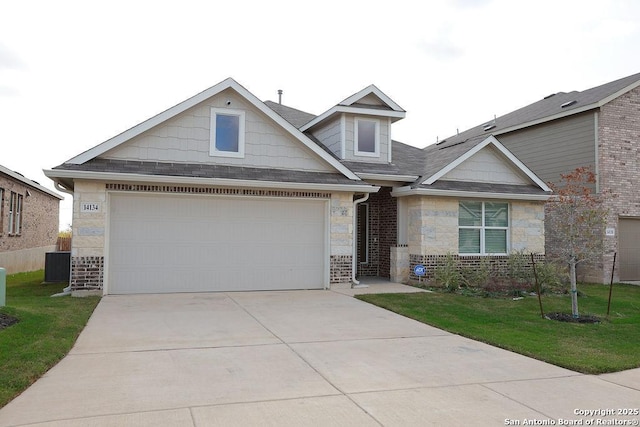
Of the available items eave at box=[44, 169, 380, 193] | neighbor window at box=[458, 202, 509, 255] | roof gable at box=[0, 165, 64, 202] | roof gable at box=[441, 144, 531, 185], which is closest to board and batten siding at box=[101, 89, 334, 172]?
eave at box=[44, 169, 380, 193]

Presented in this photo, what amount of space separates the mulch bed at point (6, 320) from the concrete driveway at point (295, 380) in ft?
3.63

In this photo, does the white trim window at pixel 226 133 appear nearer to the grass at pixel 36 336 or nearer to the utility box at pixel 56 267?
the grass at pixel 36 336

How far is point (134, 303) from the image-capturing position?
11.0 m

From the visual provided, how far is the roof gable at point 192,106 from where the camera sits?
A: 12047mm

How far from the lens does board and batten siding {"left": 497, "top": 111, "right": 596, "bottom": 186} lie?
18203mm

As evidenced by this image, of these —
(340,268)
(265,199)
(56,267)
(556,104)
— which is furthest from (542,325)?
(556,104)

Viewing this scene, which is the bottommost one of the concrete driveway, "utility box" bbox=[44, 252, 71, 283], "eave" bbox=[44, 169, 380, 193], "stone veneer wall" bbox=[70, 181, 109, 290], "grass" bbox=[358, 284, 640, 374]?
the concrete driveway

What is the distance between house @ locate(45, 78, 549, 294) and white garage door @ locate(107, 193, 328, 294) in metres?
0.03

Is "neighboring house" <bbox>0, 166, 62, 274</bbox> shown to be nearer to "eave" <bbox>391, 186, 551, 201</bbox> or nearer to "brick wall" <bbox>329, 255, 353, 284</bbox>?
"brick wall" <bbox>329, 255, 353, 284</bbox>

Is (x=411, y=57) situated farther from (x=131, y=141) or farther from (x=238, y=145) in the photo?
(x=131, y=141)

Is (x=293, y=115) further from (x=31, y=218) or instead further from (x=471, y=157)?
(x=31, y=218)

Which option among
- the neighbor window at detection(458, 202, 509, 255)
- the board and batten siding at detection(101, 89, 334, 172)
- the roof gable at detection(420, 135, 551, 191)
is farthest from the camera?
the neighbor window at detection(458, 202, 509, 255)

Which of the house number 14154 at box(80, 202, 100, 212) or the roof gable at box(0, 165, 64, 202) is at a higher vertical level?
the roof gable at box(0, 165, 64, 202)

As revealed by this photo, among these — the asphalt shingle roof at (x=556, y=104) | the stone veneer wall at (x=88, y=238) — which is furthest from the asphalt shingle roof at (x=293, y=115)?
the stone veneer wall at (x=88, y=238)
